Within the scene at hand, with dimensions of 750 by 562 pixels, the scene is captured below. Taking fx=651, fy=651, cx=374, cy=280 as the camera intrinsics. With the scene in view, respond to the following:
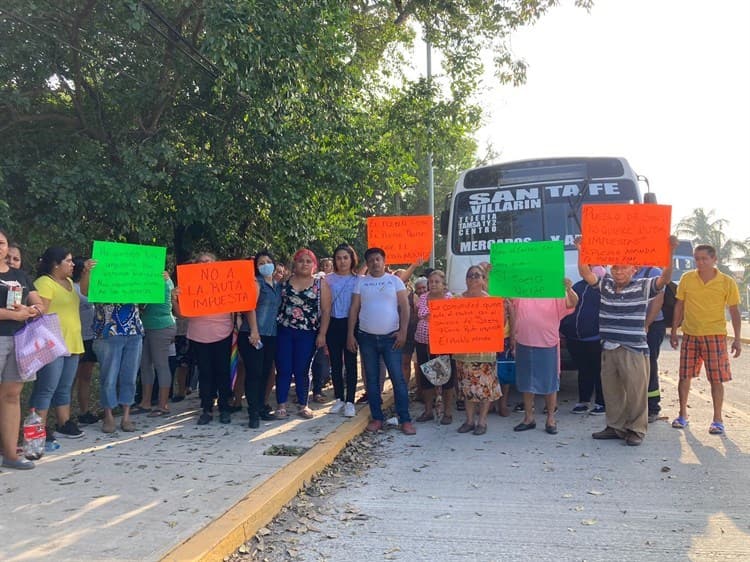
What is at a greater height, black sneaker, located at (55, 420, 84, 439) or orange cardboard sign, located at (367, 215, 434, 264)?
orange cardboard sign, located at (367, 215, 434, 264)

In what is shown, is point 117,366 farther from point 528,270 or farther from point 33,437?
point 528,270

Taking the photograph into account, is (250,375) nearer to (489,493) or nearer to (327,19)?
(489,493)

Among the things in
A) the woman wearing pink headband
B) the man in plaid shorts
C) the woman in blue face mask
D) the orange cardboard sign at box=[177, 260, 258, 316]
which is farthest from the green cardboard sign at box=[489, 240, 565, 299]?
the orange cardboard sign at box=[177, 260, 258, 316]

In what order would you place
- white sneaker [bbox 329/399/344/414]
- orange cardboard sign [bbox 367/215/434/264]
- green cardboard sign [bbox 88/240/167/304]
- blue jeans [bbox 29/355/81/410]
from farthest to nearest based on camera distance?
orange cardboard sign [bbox 367/215/434/264] < white sneaker [bbox 329/399/344/414] < green cardboard sign [bbox 88/240/167/304] < blue jeans [bbox 29/355/81/410]

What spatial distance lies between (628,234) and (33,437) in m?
5.27

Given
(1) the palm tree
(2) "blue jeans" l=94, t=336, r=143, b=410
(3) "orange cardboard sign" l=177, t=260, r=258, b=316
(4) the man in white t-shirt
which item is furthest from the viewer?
(1) the palm tree

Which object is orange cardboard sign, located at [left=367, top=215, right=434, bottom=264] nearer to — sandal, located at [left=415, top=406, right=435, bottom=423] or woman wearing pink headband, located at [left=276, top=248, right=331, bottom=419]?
woman wearing pink headband, located at [left=276, top=248, right=331, bottom=419]

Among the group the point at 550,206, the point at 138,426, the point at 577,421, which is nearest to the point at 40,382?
the point at 138,426

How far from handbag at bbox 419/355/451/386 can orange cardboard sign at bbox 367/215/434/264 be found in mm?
1371

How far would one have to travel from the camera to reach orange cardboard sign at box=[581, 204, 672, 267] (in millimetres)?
5688

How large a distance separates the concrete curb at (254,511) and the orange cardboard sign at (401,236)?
2.52m

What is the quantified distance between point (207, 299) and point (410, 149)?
25.1 feet

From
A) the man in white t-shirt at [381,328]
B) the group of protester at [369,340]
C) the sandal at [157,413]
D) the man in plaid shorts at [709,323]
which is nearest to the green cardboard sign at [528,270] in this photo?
the group of protester at [369,340]

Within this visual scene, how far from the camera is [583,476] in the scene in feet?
16.9
